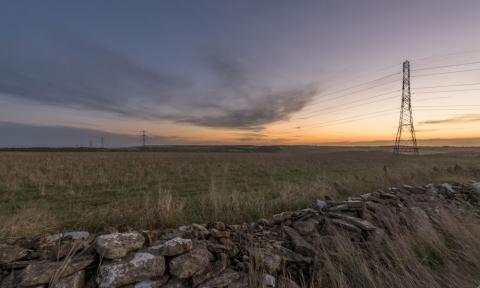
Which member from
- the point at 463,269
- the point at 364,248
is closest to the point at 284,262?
the point at 364,248

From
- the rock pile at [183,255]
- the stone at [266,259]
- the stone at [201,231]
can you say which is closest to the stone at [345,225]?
the rock pile at [183,255]

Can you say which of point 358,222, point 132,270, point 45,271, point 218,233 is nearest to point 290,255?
point 218,233

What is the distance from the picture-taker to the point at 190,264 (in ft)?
11.1

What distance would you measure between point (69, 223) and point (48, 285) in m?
3.34

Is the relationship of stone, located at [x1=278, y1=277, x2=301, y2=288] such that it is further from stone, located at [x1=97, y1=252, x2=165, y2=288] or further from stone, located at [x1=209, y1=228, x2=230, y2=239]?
stone, located at [x1=97, y1=252, x2=165, y2=288]

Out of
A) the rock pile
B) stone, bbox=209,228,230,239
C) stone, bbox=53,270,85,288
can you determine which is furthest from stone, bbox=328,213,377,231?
stone, bbox=53,270,85,288

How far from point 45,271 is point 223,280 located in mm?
2074

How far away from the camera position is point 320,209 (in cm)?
607

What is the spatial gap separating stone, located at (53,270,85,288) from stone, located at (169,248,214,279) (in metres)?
1.01

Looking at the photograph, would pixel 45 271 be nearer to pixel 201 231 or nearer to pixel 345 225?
pixel 201 231

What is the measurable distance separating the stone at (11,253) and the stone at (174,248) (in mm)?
1510

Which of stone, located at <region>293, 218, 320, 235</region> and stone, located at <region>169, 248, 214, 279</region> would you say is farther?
stone, located at <region>293, 218, 320, 235</region>

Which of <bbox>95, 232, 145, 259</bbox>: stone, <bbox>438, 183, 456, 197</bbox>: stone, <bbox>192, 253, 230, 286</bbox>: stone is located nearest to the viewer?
<bbox>95, 232, 145, 259</bbox>: stone

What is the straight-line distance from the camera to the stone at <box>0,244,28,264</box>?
121 inches
